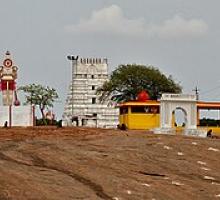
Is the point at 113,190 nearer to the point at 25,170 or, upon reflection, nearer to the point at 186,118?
the point at 25,170

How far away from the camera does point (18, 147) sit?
129 ft

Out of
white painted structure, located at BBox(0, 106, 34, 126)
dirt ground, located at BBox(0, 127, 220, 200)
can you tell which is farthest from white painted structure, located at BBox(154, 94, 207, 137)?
dirt ground, located at BBox(0, 127, 220, 200)

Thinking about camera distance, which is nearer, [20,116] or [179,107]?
[20,116]

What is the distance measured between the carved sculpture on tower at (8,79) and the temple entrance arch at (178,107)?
598 inches

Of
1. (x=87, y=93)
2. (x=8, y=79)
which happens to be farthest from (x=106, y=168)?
(x=87, y=93)

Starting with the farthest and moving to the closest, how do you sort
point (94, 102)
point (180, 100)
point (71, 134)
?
1. point (94, 102)
2. point (180, 100)
3. point (71, 134)

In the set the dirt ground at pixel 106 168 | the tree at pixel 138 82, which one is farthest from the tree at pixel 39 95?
the dirt ground at pixel 106 168

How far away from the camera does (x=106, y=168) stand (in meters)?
35.3

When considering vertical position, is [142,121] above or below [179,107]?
below

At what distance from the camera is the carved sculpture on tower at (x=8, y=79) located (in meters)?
71.1

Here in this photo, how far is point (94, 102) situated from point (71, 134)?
3297 inches

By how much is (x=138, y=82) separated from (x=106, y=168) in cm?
7211

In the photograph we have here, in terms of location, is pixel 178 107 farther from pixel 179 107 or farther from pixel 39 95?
pixel 39 95

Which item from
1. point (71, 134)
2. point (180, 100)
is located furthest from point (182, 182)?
point (180, 100)
